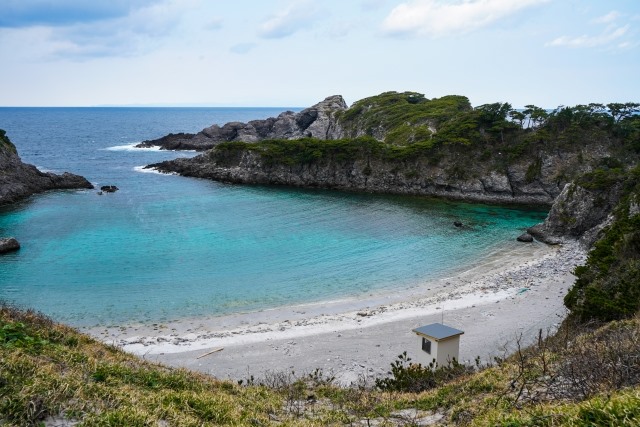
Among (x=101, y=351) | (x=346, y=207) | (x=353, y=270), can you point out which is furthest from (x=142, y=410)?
(x=346, y=207)

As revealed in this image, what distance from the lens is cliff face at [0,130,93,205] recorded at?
183 feet

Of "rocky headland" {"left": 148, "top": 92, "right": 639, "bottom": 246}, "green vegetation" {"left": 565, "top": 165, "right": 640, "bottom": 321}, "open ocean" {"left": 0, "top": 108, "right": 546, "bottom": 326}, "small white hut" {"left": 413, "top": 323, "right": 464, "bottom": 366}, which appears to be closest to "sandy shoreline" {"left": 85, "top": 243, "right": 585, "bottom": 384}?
"open ocean" {"left": 0, "top": 108, "right": 546, "bottom": 326}

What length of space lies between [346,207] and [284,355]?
35883 mm

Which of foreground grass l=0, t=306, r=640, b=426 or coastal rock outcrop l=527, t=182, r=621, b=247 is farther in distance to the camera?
coastal rock outcrop l=527, t=182, r=621, b=247

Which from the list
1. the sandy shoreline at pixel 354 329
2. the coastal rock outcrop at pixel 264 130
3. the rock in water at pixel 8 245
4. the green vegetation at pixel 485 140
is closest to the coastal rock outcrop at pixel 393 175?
the green vegetation at pixel 485 140

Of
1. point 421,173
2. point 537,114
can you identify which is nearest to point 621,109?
point 537,114

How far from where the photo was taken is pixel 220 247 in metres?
38.4

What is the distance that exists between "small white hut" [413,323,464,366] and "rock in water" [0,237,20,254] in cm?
3451

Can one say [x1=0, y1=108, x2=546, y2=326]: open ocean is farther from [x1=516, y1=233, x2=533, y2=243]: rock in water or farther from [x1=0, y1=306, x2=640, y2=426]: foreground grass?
[x1=0, y1=306, x2=640, y2=426]: foreground grass

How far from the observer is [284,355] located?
67.1ft

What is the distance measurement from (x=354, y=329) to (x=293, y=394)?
37.0 feet

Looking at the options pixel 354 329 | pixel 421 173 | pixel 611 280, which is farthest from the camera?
pixel 421 173

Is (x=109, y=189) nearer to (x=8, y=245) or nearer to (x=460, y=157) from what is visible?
(x=8, y=245)

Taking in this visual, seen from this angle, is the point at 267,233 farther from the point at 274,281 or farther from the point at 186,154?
the point at 186,154
